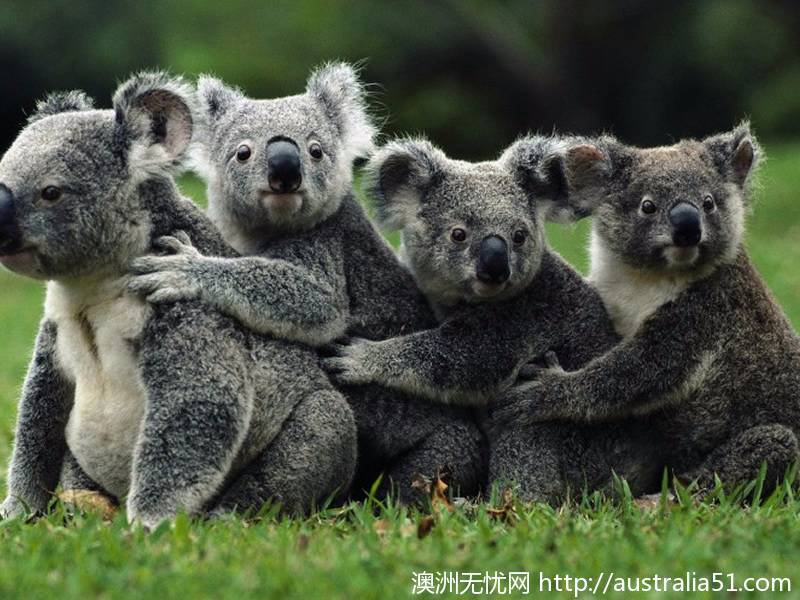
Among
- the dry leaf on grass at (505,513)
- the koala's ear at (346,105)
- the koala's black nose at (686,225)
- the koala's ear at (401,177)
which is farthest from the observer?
the koala's ear at (346,105)

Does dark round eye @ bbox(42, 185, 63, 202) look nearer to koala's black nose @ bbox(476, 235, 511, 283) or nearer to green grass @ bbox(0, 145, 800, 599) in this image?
green grass @ bbox(0, 145, 800, 599)

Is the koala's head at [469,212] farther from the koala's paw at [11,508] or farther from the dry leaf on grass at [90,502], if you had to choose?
the koala's paw at [11,508]

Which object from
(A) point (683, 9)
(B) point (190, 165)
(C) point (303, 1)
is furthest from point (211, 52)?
(B) point (190, 165)

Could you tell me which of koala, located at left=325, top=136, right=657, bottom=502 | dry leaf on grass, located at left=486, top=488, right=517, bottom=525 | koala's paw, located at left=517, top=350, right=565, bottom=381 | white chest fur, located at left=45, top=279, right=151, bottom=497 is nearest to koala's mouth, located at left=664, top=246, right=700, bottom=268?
koala, located at left=325, top=136, right=657, bottom=502

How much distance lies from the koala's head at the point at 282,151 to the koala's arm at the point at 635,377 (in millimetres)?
1471

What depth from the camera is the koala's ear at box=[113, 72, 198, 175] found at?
19.3 ft

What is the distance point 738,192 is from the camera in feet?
23.1

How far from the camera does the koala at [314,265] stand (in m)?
6.14

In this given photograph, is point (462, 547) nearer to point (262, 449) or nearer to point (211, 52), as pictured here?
point (262, 449)

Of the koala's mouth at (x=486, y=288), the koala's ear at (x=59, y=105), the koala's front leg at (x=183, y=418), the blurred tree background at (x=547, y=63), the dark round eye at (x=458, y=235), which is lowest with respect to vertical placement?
the koala's front leg at (x=183, y=418)

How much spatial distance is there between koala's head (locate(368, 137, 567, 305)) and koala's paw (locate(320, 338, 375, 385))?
648 mm

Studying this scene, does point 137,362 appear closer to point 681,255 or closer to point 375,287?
point 375,287

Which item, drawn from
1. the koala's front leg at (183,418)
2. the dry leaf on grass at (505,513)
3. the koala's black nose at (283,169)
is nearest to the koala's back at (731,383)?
the dry leaf on grass at (505,513)

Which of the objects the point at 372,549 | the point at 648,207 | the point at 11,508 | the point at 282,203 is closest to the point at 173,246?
the point at 282,203
